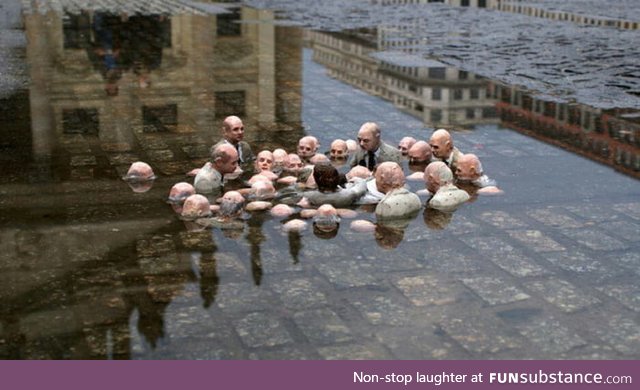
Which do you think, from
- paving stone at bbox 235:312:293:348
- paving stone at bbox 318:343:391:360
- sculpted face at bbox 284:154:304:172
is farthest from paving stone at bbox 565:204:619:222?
paving stone at bbox 235:312:293:348

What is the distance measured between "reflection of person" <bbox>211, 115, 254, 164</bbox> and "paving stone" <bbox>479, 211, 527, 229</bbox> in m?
2.57

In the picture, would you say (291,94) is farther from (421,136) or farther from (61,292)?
(61,292)

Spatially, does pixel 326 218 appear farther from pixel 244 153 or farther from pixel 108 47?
pixel 108 47

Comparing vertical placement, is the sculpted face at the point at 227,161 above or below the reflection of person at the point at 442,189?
above

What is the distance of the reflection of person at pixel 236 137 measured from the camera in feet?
29.6

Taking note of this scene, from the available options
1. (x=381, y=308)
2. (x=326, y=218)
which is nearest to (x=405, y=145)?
(x=326, y=218)

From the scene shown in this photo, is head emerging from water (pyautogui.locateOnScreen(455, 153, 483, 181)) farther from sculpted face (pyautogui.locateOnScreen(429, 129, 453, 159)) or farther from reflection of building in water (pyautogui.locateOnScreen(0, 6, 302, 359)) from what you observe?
reflection of building in water (pyautogui.locateOnScreen(0, 6, 302, 359))

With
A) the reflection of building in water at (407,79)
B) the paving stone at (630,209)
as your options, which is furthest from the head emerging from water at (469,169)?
the reflection of building in water at (407,79)

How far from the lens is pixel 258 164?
28.9 feet

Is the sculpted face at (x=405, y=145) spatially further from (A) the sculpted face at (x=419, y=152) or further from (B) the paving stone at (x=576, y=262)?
(B) the paving stone at (x=576, y=262)

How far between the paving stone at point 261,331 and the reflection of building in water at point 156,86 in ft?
12.0

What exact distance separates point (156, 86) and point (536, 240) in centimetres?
824

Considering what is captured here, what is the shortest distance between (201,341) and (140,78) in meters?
10.1

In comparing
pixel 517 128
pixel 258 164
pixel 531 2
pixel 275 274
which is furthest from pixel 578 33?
pixel 275 274
